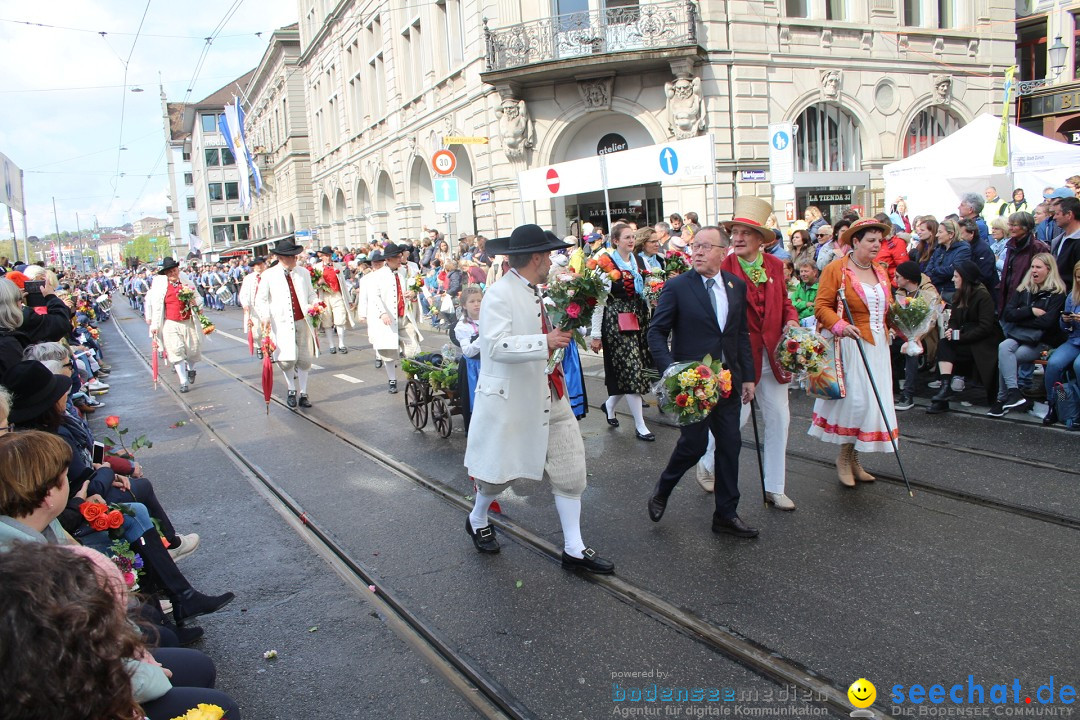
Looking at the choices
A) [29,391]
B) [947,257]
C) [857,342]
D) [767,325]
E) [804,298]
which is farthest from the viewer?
[804,298]

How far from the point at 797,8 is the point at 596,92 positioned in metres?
6.17

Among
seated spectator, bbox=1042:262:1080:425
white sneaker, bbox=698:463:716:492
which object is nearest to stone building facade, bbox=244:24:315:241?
seated spectator, bbox=1042:262:1080:425

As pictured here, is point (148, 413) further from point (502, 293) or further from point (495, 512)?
point (502, 293)

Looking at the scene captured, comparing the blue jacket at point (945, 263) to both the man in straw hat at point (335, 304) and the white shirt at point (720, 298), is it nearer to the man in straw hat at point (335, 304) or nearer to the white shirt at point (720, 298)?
the white shirt at point (720, 298)

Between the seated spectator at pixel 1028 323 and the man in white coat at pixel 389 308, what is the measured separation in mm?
7850

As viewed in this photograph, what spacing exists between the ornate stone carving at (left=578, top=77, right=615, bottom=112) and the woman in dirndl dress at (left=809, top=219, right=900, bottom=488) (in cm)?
1730

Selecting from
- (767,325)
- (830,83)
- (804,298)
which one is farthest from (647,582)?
(830,83)

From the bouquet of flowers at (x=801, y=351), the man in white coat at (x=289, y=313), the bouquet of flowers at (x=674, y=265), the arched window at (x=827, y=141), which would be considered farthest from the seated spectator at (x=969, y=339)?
the arched window at (x=827, y=141)

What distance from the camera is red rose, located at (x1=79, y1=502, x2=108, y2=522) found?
402 centimetres

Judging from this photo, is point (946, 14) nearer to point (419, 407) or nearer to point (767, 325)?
point (419, 407)

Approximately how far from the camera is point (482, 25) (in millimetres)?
24062

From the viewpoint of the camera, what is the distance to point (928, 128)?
2538 cm

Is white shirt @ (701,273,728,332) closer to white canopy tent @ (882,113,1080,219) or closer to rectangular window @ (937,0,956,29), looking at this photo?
white canopy tent @ (882,113,1080,219)

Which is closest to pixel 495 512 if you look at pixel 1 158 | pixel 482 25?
pixel 1 158
